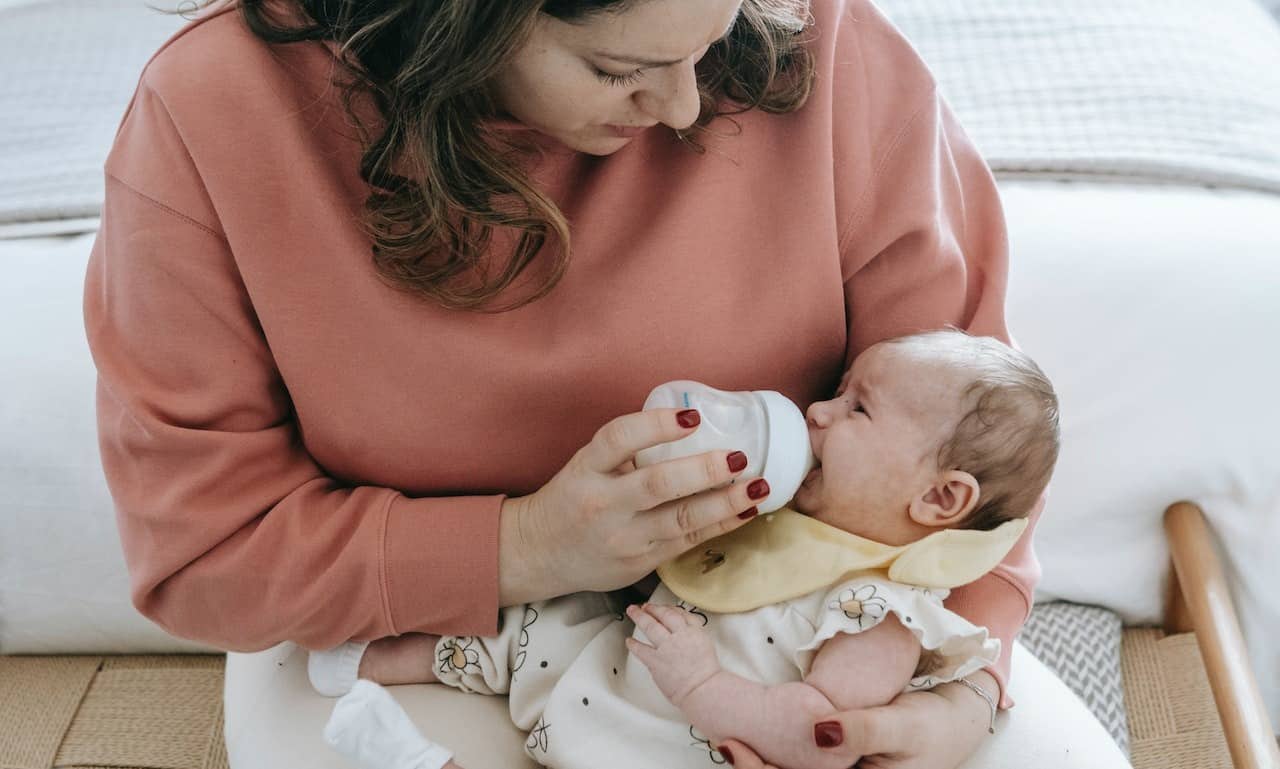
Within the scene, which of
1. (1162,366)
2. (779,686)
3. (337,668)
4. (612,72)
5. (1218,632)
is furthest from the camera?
(1162,366)

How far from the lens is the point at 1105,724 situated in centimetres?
148

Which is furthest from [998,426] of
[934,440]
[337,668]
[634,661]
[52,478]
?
[52,478]

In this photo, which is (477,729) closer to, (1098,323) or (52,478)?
(52,478)

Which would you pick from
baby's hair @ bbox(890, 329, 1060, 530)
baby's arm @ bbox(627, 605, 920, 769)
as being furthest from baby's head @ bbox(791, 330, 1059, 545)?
baby's arm @ bbox(627, 605, 920, 769)

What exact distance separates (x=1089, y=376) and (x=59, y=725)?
1.48 meters

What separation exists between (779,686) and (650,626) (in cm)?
12

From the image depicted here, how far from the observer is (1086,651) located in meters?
1.54

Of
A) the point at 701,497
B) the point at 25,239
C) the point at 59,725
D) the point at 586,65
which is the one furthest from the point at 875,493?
the point at 25,239

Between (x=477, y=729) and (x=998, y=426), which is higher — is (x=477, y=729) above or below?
below

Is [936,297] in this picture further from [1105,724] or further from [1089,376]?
[1105,724]

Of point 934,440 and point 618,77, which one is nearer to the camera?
point 618,77

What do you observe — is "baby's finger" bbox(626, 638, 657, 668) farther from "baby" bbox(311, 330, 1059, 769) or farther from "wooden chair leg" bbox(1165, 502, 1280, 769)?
"wooden chair leg" bbox(1165, 502, 1280, 769)

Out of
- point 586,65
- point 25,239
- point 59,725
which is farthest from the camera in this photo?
point 25,239

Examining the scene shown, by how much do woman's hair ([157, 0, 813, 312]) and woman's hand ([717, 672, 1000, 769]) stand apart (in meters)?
0.44
